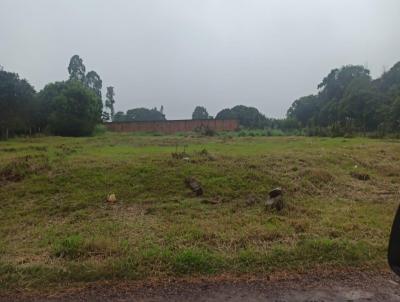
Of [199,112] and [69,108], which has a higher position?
[199,112]

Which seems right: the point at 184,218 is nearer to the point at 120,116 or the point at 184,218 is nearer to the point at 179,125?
the point at 179,125

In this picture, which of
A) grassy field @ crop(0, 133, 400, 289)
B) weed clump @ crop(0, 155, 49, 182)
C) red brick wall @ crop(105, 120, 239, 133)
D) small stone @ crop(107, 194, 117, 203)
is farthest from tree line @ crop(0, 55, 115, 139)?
small stone @ crop(107, 194, 117, 203)

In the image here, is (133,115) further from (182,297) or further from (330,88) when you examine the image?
(182,297)

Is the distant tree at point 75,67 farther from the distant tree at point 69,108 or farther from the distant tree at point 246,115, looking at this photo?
the distant tree at point 246,115

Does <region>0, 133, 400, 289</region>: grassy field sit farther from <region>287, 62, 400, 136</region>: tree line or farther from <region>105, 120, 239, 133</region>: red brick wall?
<region>105, 120, 239, 133</region>: red brick wall

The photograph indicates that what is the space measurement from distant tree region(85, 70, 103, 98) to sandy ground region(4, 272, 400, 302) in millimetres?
59322

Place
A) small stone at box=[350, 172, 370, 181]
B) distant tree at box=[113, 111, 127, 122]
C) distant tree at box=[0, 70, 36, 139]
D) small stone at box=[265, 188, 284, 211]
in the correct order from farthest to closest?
distant tree at box=[113, 111, 127, 122], distant tree at box=[0, 70, 36, 139], small stone at box=[350, 172, 370, 181], small stone at box=[265, 188, 284, 211]

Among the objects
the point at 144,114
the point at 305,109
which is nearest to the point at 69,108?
the point at 305,109

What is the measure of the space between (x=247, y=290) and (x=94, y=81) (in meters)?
61.3

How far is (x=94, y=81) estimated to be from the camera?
61062 mm

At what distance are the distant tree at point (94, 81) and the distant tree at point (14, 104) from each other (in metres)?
24.5

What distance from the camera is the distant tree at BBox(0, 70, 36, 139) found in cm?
3225

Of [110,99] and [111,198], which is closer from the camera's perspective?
[111,198]

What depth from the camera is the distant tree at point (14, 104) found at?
32250 millimetres
